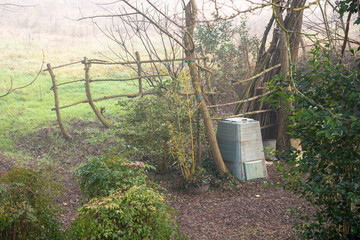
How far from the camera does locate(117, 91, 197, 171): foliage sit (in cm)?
470

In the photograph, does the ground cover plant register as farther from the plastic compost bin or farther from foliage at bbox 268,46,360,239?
the plastic compost bin

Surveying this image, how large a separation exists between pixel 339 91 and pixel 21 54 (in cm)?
1485

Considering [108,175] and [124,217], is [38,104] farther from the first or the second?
[124,217]

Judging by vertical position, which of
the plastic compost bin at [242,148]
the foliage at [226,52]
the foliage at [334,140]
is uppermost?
the foliage at [226,52]

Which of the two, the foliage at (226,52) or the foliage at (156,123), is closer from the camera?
the foliage at (156,123)

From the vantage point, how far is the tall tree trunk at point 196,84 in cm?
446

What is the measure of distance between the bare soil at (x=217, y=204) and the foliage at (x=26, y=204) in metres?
0.26

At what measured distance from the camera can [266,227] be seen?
11.5 feet

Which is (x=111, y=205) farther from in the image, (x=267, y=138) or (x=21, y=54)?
(x=21, y=54)

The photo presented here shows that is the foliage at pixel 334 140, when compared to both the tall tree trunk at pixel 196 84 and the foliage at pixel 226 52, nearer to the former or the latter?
the tall tree trunk at pixel 196 84

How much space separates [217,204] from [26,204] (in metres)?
2.43

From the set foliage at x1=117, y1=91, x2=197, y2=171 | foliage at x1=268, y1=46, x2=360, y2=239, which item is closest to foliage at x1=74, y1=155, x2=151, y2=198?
foliage at x1=268, y1=46, x2=360, y2=239

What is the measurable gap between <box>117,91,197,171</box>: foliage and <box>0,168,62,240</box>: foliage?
2.11 metres

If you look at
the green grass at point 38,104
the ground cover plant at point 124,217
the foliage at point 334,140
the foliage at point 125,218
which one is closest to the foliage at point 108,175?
the ground cover plant at point 124,217
